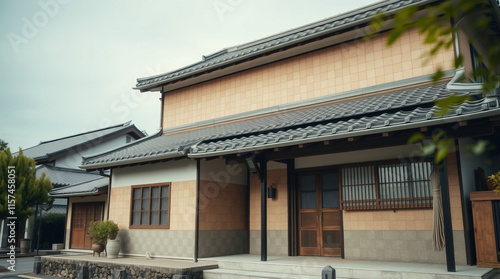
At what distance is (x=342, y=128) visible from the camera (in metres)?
6.77

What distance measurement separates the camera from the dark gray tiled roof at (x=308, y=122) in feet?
21.7

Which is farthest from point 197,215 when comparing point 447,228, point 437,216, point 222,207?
point 447,228

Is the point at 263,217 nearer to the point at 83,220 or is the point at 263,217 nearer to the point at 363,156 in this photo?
the point at 363,156

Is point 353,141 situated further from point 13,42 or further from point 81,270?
point 13,42

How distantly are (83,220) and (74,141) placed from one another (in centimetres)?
1026

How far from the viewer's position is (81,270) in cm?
928

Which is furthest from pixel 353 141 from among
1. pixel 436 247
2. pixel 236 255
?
pixel 236 255

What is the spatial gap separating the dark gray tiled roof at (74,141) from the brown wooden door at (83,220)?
7.08 m

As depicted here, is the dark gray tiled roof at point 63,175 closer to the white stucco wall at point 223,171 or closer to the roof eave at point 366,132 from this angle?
the white stucco wall at point 223,171

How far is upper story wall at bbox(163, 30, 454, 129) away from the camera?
8477 mm

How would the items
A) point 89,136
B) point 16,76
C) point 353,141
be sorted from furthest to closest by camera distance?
point 89,136 < point 16,76 < point 353,141

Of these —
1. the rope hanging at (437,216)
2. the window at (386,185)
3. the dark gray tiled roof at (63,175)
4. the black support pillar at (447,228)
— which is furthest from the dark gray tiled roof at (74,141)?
the black support pillar at (447,228)

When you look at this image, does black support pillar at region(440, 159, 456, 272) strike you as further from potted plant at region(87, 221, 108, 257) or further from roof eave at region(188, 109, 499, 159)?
potted plant at region(87, 221, 108, 257)

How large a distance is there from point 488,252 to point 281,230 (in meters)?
4.29
